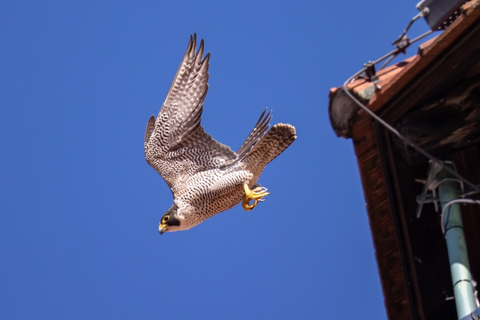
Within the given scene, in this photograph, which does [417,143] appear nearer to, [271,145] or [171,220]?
[271,145]

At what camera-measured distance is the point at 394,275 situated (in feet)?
14.4

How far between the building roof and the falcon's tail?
3610 millimetres

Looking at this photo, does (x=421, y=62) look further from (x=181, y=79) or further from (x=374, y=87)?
(x=181, y=79)

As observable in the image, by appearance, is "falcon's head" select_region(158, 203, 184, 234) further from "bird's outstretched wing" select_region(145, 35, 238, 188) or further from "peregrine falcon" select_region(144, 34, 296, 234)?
"bird's outstretched wing" select_region(145, 35, 238, 188)

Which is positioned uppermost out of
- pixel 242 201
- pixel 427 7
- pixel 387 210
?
pixel 242 201

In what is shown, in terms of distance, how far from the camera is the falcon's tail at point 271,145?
26.5 feet

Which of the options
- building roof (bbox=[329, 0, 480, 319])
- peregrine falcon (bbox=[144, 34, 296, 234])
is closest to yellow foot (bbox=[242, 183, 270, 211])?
peregrine falcon (bbox=[144, 34, 296, 234])

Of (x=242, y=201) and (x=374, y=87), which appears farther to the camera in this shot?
(x=242, y=201)

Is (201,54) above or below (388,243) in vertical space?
above

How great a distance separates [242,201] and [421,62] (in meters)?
4.56

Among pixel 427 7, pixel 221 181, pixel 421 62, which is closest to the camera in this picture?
pixel 421 62

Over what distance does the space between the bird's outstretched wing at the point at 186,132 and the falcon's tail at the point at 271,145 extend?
293 mm

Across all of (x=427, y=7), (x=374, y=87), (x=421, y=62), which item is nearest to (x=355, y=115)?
(x=374, y=87)

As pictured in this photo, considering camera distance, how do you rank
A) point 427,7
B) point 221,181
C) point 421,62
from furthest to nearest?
point 221,181 < point 427,7 < point 421,62
